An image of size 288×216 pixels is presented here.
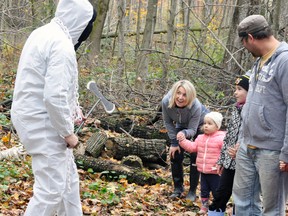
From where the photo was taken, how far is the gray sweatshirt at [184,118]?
7.25 metres

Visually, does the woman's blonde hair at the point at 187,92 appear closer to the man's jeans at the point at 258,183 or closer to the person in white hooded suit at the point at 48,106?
the man's jeans at the point at 258,183

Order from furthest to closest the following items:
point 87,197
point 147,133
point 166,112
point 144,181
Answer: point 147,133 < point 144,181 < point 166,112 < point 87,197

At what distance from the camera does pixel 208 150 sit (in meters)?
6.70

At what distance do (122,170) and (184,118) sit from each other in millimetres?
1572

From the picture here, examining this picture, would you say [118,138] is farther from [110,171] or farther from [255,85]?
[255,85]

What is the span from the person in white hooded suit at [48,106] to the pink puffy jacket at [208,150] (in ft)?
8.78

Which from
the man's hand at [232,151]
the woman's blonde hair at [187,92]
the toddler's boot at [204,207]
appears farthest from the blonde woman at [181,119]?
the man's hand at [232,151]

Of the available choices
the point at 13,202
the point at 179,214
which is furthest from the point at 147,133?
the point at 13,202

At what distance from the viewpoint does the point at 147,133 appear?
35.2 feet

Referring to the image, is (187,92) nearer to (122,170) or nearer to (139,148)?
(122,170)

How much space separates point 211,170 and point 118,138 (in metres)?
3.51

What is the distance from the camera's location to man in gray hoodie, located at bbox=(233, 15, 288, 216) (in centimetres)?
439

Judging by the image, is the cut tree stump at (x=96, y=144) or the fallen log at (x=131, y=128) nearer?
the cut tree stump at (x=96, y=144)

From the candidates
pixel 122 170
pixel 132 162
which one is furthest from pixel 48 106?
pixel 132 162
